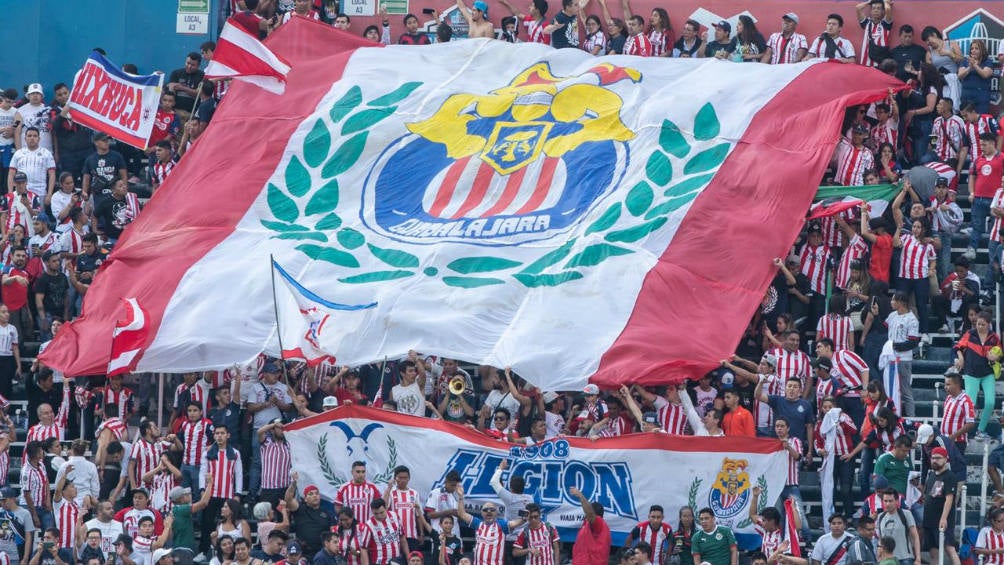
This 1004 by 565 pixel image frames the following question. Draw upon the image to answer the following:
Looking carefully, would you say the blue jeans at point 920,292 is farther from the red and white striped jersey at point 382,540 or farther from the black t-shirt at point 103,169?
the black t-shirt at point 103,169

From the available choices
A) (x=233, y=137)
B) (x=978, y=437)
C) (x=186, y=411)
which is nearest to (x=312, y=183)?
(x=233, y=137)

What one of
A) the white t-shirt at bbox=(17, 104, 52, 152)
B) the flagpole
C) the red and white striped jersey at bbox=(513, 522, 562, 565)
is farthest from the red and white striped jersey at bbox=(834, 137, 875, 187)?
the white t-shirt at bbox=(17, 104, 52, 152)

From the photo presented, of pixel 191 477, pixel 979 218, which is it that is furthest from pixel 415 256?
pixel 979 218

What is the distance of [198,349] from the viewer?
87.0 ft

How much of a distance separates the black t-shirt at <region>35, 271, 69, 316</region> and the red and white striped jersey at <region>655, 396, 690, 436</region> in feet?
26.6

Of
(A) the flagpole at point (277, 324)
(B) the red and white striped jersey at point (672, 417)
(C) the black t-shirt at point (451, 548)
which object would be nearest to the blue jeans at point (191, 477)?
(A) the flagpole at point (277, 324)

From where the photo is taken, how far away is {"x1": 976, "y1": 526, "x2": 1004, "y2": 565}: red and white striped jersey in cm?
2306

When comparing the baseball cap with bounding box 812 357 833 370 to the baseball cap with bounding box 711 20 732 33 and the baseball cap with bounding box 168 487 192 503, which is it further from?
the baseball cap with bounding box 168 487 192 503

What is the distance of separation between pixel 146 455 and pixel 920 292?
9.17m

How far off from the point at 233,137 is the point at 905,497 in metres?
10.5

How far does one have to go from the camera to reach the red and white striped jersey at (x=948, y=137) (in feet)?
93.6

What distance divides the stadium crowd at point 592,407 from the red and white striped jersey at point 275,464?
3 centimetres

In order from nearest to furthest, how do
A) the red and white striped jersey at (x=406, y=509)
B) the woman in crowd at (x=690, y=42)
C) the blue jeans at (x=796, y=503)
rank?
the blue jeans at (x=796, y=503) < the red and white striped jersey at (x=406, y=509) < the woman in crowd at (x=690, y=42)

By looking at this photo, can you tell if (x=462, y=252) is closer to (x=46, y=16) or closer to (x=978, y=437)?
(x=978, y=437)
